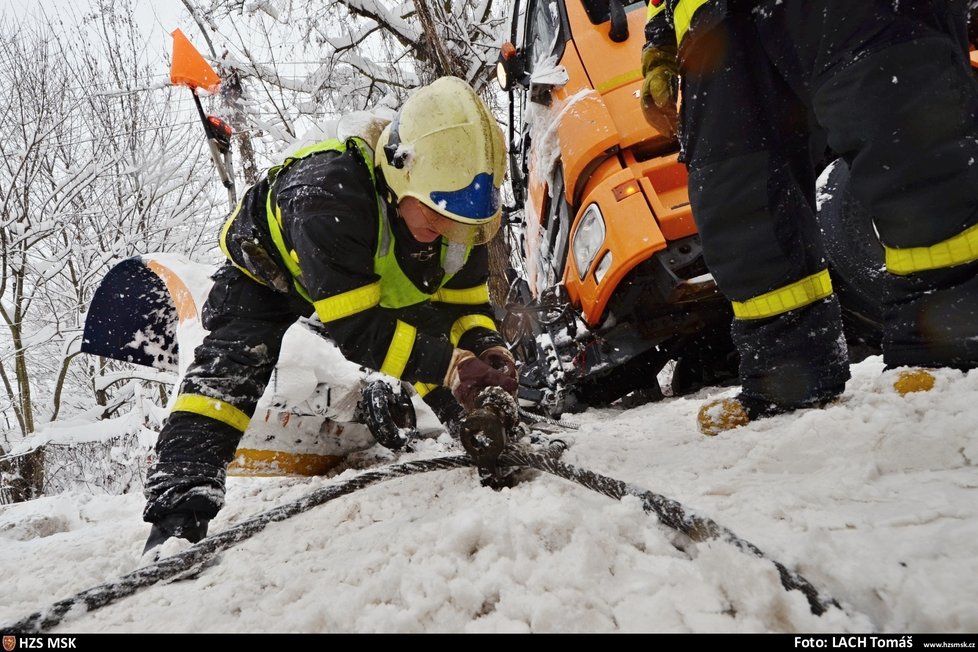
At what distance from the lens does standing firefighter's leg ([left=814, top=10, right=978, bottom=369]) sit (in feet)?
3.65

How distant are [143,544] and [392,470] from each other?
38.8 inches

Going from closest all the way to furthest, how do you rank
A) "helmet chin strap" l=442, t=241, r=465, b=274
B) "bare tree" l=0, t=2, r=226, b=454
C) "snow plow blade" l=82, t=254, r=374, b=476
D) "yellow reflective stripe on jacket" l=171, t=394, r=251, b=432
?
"yellow reflective stripe on jacket" l=171, t=394, r=251, b=432, "helmet chin strap" l=442, t=241, r=465, b=274, "snow plow blade" l=82, t=254, r=374, b=476, "bare tree" l=0, t=2, r=226, b=454

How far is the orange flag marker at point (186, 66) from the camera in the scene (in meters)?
3.61

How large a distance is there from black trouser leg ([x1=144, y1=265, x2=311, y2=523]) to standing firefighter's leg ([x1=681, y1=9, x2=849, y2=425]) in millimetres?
1672

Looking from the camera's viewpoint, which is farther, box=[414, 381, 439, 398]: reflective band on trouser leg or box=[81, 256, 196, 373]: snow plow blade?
box=[81, 256, 196, 373]: snow plow blade

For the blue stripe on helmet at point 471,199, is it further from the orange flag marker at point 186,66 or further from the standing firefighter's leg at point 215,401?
the orange flag marker at point 186,66

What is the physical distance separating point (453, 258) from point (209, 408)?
1102mm

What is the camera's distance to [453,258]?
2250mm

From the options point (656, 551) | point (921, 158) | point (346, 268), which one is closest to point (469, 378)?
point (346, 268)

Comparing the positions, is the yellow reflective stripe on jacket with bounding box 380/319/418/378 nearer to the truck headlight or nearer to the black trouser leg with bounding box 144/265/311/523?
the black trouser leg with bounding box 144/265/311/523

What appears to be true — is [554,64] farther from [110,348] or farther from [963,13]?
[110,348]

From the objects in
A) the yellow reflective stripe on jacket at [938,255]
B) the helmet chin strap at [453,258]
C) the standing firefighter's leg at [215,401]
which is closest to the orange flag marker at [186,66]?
the standing firefighter's leg at [215,401]

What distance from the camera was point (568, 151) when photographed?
2576 millimetres

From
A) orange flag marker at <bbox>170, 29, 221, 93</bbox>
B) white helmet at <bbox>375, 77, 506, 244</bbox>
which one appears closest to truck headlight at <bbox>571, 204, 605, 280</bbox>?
white helmet at <bbox>375, 77, 506, 244</bbox>
